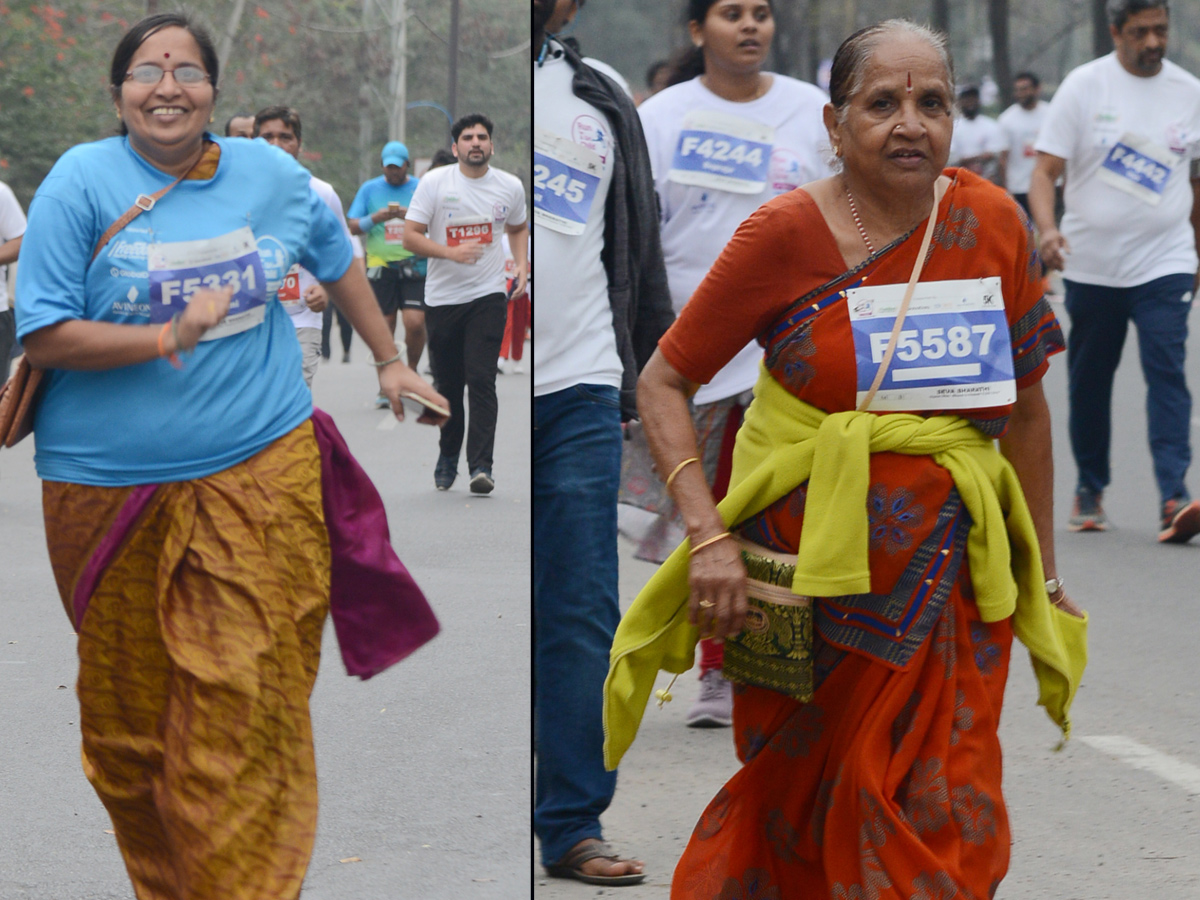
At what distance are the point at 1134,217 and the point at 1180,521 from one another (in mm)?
1242

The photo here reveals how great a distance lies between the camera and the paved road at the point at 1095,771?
391 cm

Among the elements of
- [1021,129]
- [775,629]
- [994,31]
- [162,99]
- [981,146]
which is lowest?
[775,629]

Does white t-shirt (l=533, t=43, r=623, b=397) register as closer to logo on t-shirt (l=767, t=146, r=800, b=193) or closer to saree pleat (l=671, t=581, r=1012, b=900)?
saree pleat (l=671, t=581, r=1012, b=900)

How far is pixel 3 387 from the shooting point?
3090mm

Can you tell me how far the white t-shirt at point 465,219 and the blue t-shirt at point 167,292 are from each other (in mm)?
192

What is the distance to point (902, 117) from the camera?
2863 mm

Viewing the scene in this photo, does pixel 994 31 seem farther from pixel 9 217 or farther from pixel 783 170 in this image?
pixel 9 217

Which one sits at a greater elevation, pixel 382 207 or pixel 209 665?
pixel 382 207

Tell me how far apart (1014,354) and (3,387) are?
166 centimetres

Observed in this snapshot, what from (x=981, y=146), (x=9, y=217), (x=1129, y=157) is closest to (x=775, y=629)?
(x=9, y=217)

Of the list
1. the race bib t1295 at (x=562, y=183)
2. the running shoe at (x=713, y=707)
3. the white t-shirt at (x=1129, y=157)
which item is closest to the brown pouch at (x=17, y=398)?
the race bib t1295 at (x=562, y=183)

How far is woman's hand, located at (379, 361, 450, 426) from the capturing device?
10.9 feet

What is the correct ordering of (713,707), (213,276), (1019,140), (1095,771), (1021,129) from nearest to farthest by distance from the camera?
(213,276)
(1095,771)
(713,707)
(1019,140)
(1021,129)

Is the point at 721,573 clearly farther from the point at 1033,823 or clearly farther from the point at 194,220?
the point at 1033,823
